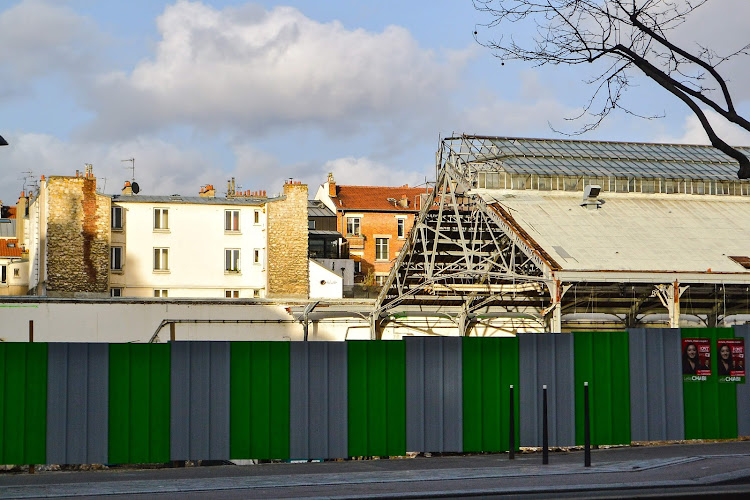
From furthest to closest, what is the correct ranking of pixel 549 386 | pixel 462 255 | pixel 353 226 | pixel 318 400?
pixel 353 226
pixel 462 255
pixel 549 386
pixel 318 400

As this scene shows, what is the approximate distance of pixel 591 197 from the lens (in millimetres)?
46594

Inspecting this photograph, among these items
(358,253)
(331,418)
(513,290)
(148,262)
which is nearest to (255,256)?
(148,262)

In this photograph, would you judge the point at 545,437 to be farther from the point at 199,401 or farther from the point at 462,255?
A: the point at 462,255

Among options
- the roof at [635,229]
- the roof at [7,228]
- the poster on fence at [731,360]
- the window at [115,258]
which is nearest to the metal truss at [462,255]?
the roof at [635,229]

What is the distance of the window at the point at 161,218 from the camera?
73.2 m

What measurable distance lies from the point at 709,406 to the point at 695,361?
0.84 metres

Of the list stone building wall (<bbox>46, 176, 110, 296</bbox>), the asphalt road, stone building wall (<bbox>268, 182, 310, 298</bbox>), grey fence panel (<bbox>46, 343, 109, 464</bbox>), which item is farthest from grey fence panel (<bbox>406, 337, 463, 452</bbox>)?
stone building wall (<bbox>268, 182, 310, 298</bbox>)

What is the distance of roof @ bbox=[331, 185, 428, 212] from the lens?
91.0 m

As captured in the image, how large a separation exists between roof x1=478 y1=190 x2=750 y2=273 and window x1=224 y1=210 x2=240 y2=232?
30.7 metres

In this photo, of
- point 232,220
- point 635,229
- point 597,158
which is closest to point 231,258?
point 232,220

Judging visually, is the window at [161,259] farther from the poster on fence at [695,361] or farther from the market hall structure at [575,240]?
the poster on fence at [695,361]

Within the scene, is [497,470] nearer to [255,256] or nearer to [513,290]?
[513,290]

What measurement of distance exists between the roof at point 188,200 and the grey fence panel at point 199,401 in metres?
57.4

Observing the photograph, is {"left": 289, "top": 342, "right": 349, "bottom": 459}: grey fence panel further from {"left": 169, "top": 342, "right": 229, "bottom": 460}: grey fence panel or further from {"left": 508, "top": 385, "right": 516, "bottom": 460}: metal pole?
{"left": 508, "top": 385, "right": 516, "bottom": 460}: metal pole
